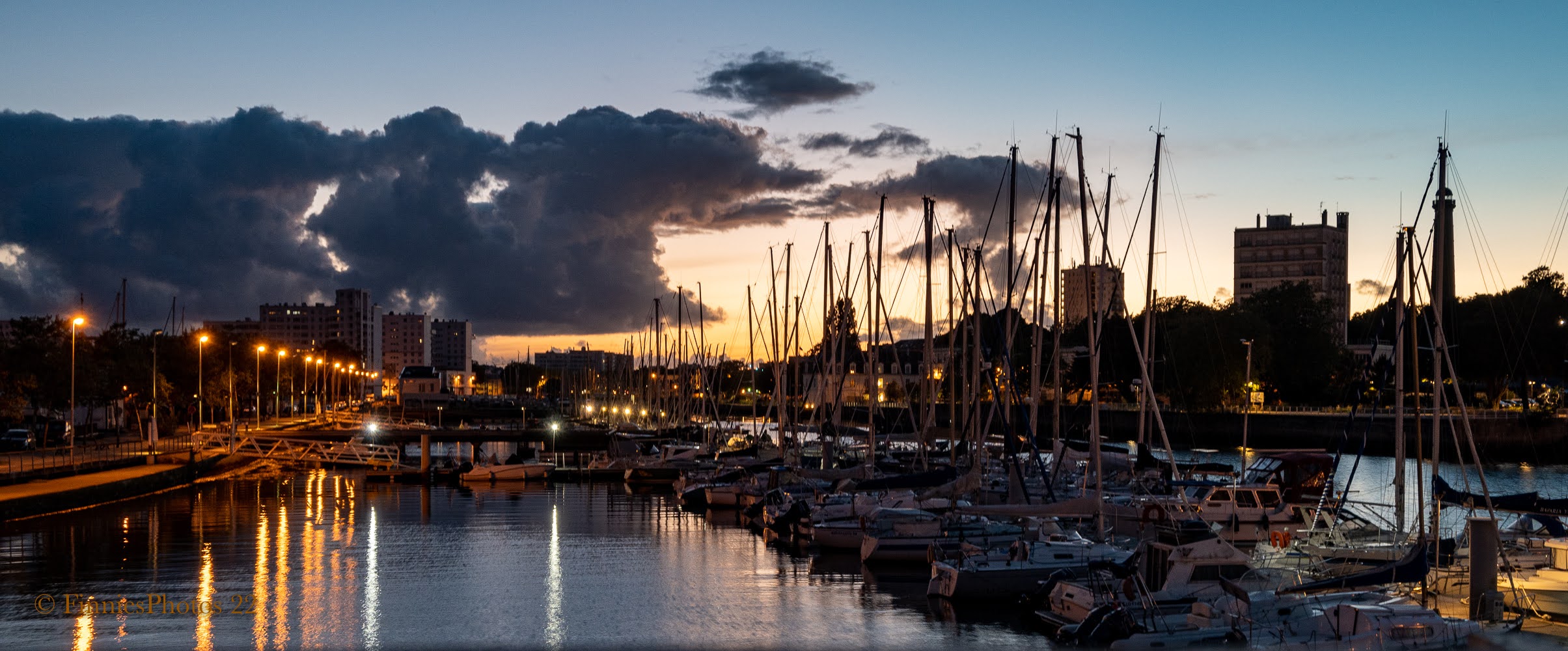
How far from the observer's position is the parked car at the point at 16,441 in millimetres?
69125

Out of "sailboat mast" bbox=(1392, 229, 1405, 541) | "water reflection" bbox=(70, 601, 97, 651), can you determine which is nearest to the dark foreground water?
"water reflection" bbox=(70, 601, 97, 651)

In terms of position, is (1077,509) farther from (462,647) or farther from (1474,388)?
(1474,388)

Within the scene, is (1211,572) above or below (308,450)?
above

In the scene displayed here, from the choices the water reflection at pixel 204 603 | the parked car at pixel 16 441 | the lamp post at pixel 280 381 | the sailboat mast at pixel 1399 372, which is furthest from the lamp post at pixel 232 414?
the sailboat mast at pixel 1399 372

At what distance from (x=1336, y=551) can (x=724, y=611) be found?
15202mm

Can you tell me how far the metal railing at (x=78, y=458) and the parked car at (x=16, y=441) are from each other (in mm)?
1014

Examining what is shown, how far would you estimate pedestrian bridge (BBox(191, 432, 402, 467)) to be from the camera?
263 ft

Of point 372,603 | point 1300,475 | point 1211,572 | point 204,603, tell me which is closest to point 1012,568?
point 1211,572

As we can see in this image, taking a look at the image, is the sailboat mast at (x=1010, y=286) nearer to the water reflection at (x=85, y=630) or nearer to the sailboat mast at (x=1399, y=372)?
the sailboat mast at (x=1399, y=372)

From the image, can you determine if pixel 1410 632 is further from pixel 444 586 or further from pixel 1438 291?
pixel 444 586

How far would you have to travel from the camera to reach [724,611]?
30891 mm

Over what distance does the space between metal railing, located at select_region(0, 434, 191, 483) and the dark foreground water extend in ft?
14.1

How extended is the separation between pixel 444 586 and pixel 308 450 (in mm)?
52705

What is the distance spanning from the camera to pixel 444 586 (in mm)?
34344
